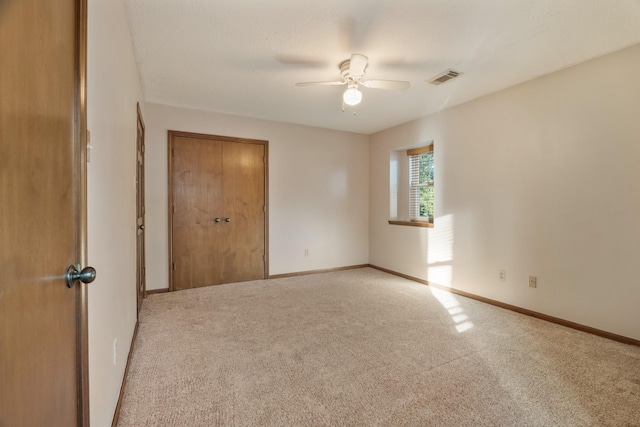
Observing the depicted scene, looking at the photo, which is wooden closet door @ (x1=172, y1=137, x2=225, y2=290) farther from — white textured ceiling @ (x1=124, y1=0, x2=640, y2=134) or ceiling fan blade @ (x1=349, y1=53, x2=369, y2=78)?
ceiling fan blade @ (x1=349, y1=53, x2=369, y2=78)

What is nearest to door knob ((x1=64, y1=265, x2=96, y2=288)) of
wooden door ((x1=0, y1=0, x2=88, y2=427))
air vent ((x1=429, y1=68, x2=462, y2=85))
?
wooden door ((x1=0, y1=0, x2=88, y2=427))

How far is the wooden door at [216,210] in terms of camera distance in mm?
3887

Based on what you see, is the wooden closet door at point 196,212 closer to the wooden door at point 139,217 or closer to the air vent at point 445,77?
the wooden door at point 139,217

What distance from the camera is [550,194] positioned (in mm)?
2883

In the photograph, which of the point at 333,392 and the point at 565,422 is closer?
the point at 565,422

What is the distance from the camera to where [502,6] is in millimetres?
1926

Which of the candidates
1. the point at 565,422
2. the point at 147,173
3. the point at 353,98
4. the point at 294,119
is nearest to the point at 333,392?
the point at 565,422

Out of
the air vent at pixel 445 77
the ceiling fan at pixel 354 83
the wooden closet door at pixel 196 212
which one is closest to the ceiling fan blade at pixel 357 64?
the ceiling fan at pixel 354 83

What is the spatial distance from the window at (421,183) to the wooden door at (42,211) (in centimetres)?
410

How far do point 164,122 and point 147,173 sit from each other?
69cm

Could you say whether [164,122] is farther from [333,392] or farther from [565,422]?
[565,422]

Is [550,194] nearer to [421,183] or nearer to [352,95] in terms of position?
[421,183]

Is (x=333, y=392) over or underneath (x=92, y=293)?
underneath

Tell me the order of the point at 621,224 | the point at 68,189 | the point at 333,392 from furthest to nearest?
1. the point at 621,224
2. the point at 333,392
3. the point at 68,189
